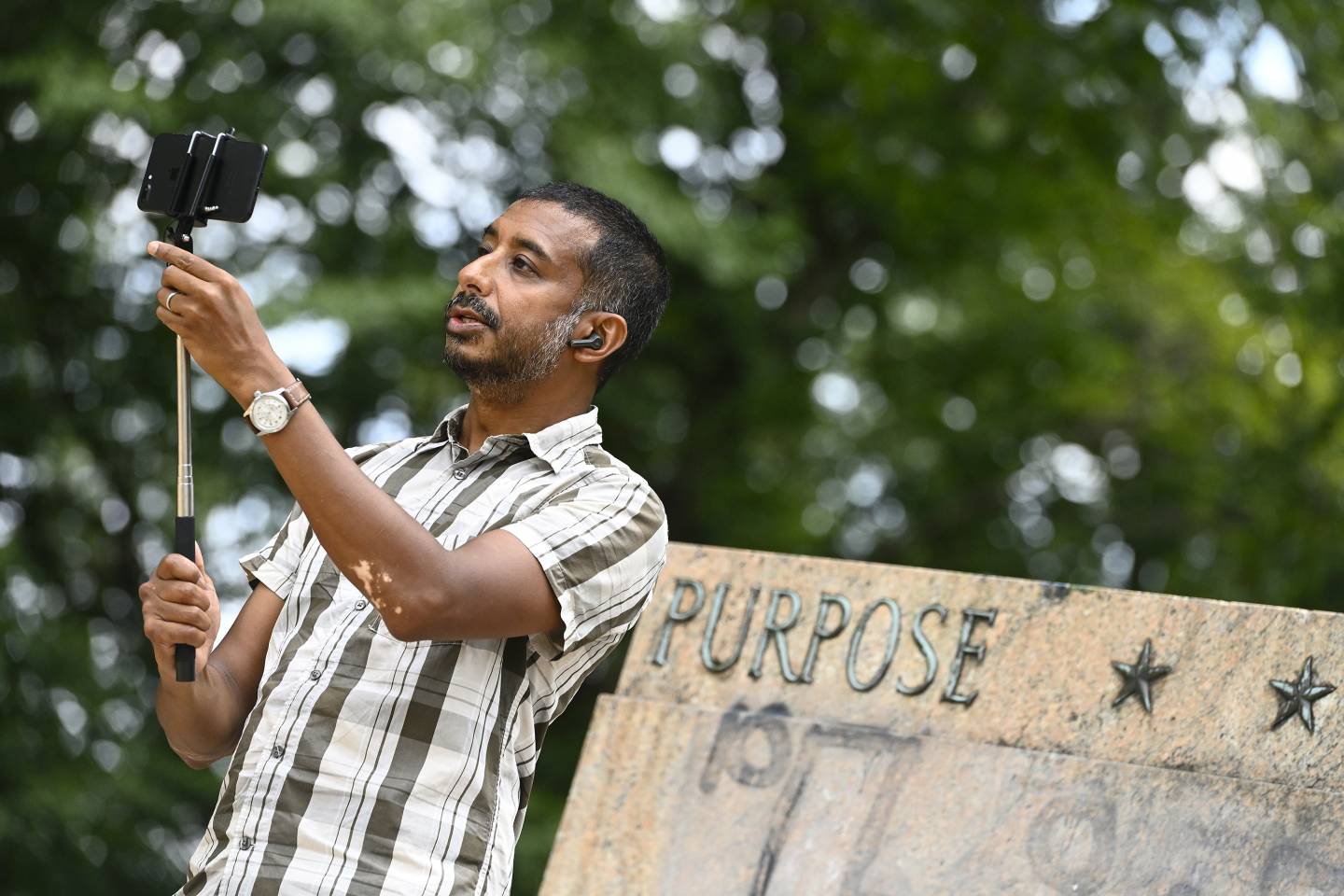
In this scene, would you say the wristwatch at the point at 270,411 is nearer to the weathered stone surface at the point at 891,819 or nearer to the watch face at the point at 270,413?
→ the watch face at the point at 270,413

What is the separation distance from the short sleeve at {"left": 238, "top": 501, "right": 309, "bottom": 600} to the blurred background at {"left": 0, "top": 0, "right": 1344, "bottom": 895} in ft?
15.9

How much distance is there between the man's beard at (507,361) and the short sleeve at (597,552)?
217mm

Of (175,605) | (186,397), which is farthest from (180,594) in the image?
(186,397)

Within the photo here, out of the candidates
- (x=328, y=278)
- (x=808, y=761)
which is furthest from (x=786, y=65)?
(x=808, y=761)

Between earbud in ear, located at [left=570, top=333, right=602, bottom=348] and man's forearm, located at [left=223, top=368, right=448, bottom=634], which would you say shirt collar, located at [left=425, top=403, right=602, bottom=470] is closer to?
earbud in ear, located at [left=570, top=333, right=602, bottom=348]

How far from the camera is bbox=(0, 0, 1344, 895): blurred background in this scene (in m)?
7.91

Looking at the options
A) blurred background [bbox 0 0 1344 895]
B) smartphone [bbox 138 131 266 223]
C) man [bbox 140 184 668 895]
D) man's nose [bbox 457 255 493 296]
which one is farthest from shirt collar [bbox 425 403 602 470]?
blurred background [bbox 0 0 1344 895]

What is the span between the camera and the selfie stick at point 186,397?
7.32 feet

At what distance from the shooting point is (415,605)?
2.15 meters

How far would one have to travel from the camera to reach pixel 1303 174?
361 inches

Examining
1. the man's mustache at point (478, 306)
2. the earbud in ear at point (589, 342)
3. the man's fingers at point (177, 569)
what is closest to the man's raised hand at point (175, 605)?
the man's fingers at point (177, 569)

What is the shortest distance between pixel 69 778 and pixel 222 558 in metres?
1.43

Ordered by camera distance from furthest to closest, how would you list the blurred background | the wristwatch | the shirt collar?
the blurred background < the shirt collar < the wristwatch

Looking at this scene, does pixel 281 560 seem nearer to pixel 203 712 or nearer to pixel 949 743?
pixel 203 712
